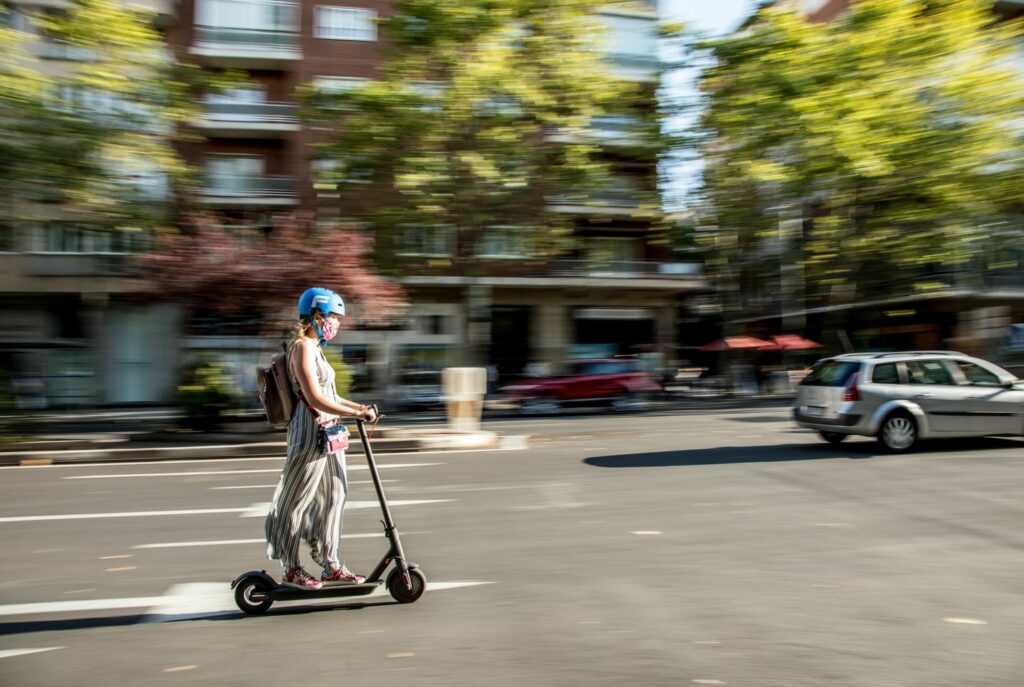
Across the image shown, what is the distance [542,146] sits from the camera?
2344 cm

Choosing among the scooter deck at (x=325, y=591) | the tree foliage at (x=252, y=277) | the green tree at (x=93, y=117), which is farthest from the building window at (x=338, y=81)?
the scooter deck at (x=325, y=591)

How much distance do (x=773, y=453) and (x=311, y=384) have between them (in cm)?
866

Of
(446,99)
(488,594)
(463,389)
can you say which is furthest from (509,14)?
(488,594)

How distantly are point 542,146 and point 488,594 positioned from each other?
19523mm

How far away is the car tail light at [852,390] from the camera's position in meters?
11.5

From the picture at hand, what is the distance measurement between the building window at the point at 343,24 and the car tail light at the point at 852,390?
89.3 ft

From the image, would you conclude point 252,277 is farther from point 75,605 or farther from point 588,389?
point 588,389

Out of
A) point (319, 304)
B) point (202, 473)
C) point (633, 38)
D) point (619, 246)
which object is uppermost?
point (633, 38)

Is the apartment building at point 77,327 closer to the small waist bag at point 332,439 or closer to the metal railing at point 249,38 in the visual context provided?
the metal railing at point 249,38

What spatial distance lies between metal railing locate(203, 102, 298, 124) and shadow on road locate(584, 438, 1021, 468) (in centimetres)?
2558

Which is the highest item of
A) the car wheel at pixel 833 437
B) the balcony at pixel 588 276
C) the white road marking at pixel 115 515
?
the balcony at pixel 588 276

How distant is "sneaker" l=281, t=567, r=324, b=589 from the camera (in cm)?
472

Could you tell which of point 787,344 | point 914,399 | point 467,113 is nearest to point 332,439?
point 914,399

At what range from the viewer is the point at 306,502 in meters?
4.73
